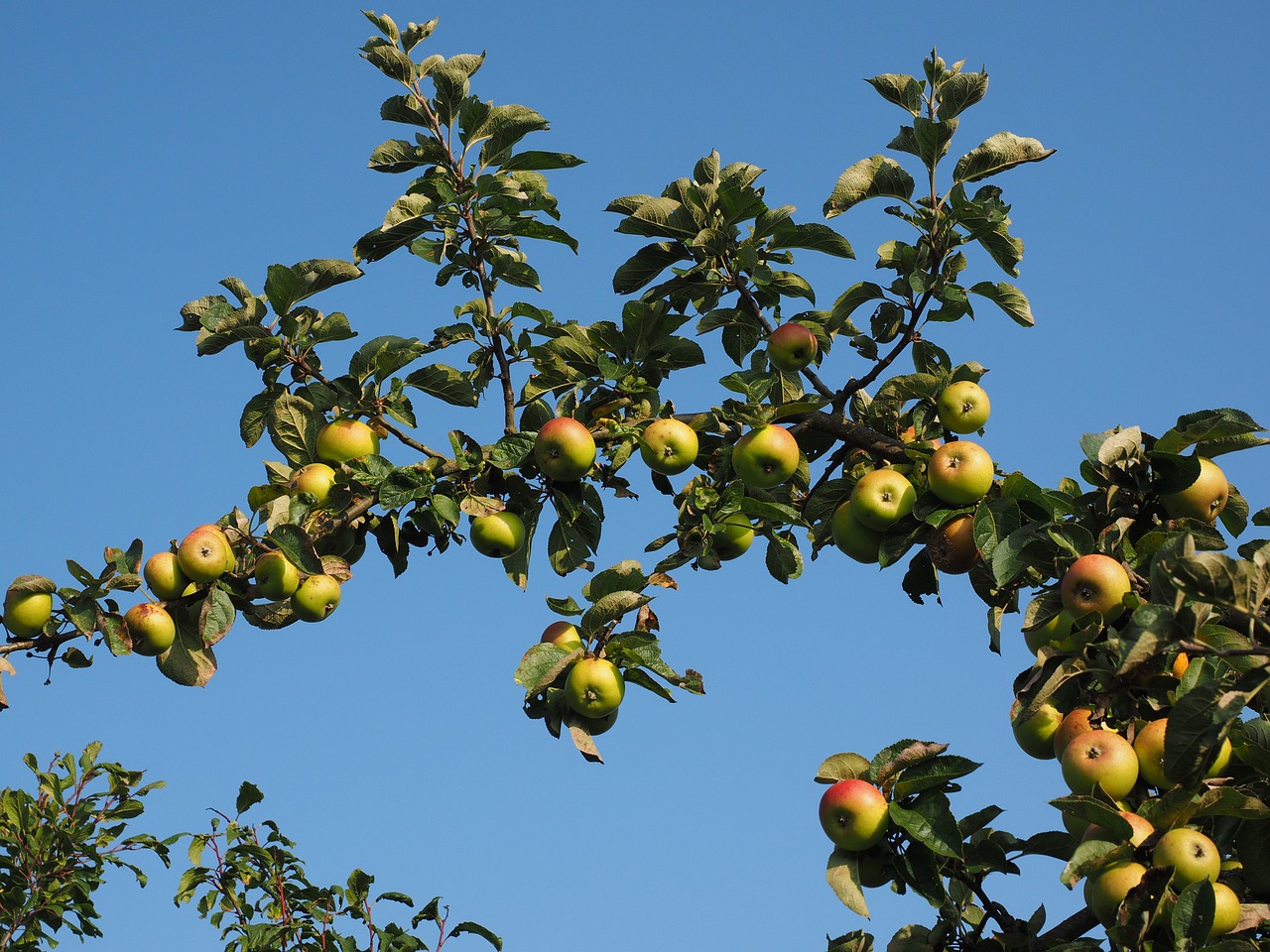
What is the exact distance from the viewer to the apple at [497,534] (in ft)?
13.2

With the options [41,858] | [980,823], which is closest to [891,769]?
[980,823]

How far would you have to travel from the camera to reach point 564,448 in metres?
3.98

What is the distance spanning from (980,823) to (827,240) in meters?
1.97

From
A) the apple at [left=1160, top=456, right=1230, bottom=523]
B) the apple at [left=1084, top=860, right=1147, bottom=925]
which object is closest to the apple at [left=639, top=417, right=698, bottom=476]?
the apple at [left=1160, top=456, right=1230, bottom=523]

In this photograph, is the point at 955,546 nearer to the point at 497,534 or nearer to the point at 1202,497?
the point at 1202,497

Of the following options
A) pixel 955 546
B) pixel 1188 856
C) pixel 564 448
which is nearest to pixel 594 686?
pixel 564 448

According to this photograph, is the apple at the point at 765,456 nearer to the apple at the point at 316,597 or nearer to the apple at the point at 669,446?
the apple at the point at 669,446

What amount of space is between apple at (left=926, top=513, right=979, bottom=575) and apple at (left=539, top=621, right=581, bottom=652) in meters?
1.16

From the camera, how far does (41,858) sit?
7281 millimetres

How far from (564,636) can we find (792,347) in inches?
50.7

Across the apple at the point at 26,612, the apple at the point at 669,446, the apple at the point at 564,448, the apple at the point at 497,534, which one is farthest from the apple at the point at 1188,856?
Answer: the apple at the point at 26,612

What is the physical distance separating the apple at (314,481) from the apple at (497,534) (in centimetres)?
50

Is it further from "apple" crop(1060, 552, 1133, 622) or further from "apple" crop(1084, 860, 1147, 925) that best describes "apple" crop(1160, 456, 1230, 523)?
"apple" crop(1084, 860, 1147, 925)

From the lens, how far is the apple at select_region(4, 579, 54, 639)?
145 inches
